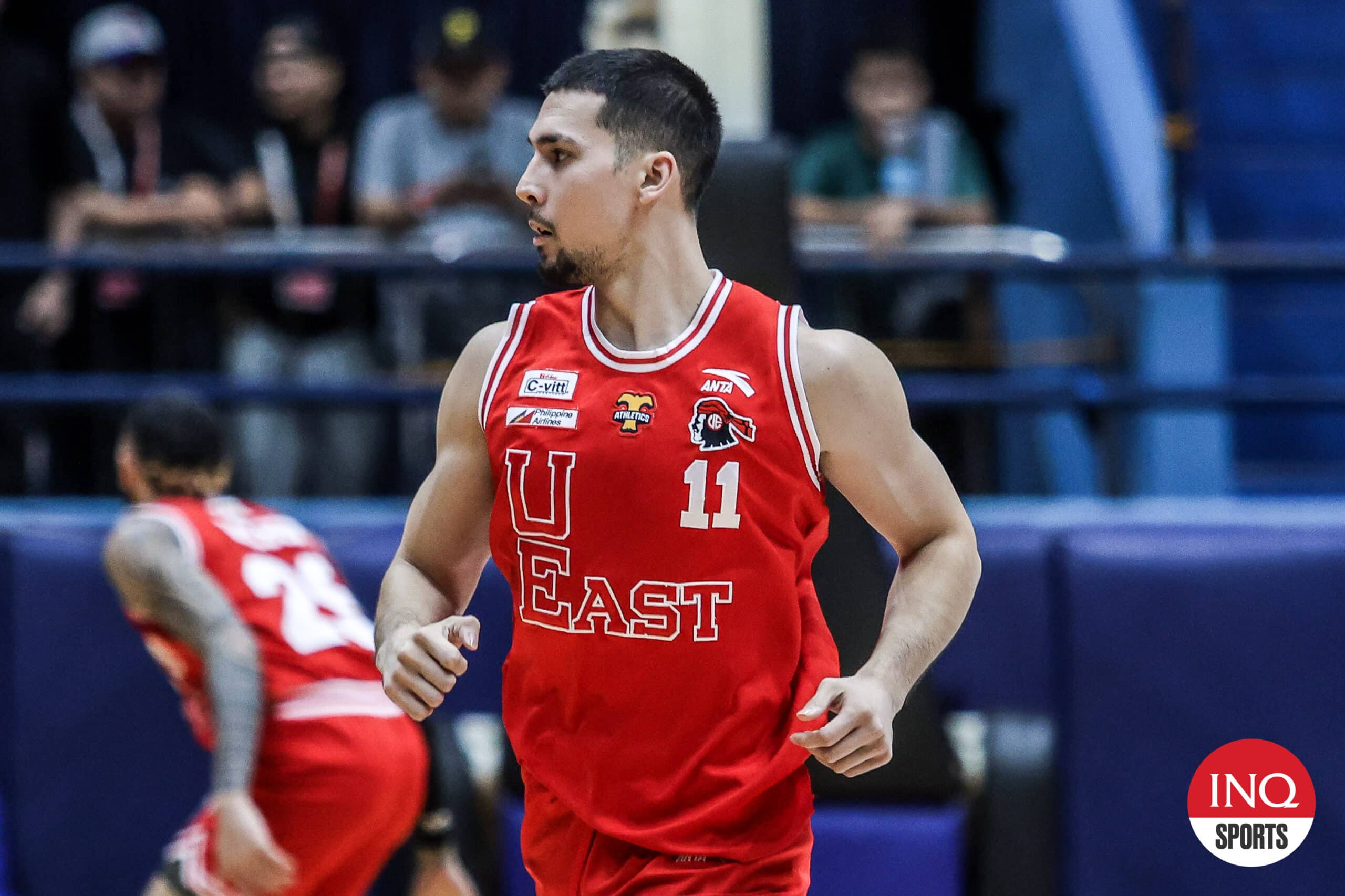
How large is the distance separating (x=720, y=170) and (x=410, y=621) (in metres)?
1.73

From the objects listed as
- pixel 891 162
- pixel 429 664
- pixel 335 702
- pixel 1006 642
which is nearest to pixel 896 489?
pixel 429 664

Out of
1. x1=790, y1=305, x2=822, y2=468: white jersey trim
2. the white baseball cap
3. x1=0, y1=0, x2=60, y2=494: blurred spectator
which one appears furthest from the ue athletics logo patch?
the white baseball cap

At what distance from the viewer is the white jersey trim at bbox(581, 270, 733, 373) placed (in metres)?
2.71

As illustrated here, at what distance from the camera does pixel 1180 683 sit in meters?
5.03

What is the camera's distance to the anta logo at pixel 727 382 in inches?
105

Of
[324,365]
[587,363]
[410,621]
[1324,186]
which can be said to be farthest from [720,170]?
[1324,186]

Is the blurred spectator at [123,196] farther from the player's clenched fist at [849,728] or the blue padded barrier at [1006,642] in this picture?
the player's clenched fist at [849,728]

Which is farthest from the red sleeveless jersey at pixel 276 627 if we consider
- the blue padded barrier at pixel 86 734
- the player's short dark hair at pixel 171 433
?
the blue padded barrier at pixel 86 734

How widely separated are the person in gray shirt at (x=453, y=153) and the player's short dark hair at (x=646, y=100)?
3.37 meters

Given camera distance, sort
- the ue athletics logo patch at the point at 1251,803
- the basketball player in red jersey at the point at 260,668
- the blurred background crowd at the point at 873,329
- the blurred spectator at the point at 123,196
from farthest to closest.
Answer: the blurred spectator at the point at 123,196 < the blurred background crowd at the point at 873,329 < the ue athletics logo patch at the point at 1251,803 < the basketball player in red jersey at the point at 260,668

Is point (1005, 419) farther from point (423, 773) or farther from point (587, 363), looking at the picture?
point (587, 363)

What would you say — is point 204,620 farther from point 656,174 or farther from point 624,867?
point 656,174

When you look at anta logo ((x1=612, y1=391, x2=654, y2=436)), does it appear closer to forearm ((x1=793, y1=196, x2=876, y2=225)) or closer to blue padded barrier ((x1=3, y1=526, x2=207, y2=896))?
blue padded barrier ((x1=3, y1=526, x2=207, y2=896))

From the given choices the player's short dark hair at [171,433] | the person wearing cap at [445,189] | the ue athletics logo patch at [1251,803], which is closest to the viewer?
the player's short dark hair at [171,433]
